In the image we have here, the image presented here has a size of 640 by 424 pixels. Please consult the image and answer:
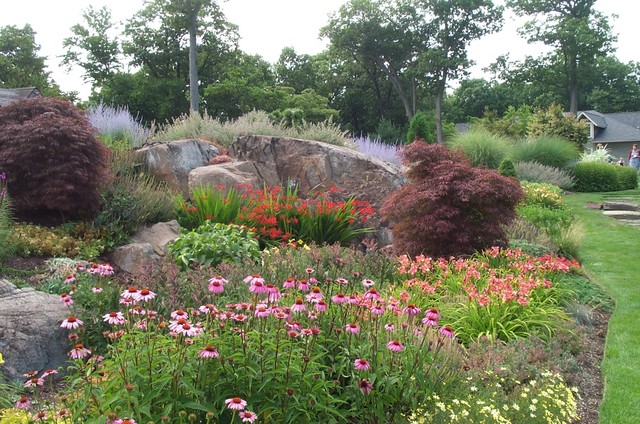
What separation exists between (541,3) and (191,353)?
45542 millimetres

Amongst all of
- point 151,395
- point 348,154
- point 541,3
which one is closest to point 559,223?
point 348,154

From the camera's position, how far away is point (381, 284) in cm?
580

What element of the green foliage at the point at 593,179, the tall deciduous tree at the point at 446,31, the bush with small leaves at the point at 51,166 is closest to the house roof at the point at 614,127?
the tall deciduous tree at the point at 446,31

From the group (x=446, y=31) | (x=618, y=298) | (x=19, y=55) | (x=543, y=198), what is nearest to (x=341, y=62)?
(x=446, y=31)

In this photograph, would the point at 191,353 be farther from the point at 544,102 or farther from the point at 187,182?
the point at 544,102

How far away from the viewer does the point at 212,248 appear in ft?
21.0

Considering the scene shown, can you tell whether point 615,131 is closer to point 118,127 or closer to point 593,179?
point 593,179

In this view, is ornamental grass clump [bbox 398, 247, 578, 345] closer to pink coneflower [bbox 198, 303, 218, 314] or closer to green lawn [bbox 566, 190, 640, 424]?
green lawn [bbox 566, 190, 640, 424]

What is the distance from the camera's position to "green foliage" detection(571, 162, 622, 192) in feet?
64.0

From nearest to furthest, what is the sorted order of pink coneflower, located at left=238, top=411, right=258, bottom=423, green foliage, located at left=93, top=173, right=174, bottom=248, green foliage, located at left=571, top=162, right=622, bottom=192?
pink coneflower, located at left=238, top=411, right=258, bottom=423 → green foliage, located at left=93, top=173, right=174, bottom=248 → green foliage, located at left=571, top=162, right=622, bottom=192

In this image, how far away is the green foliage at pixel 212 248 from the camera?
6375 mm

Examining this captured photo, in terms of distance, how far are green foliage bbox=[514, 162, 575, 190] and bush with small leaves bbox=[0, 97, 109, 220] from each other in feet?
46.2

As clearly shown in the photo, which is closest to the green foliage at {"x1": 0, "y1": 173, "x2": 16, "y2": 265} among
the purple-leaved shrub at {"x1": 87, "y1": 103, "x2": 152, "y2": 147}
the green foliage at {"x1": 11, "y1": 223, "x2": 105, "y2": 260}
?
the green foliage at {"x1": 11, "y1": 223, "x2": 105, "y2": 260}

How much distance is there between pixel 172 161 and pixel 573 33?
124 feet
